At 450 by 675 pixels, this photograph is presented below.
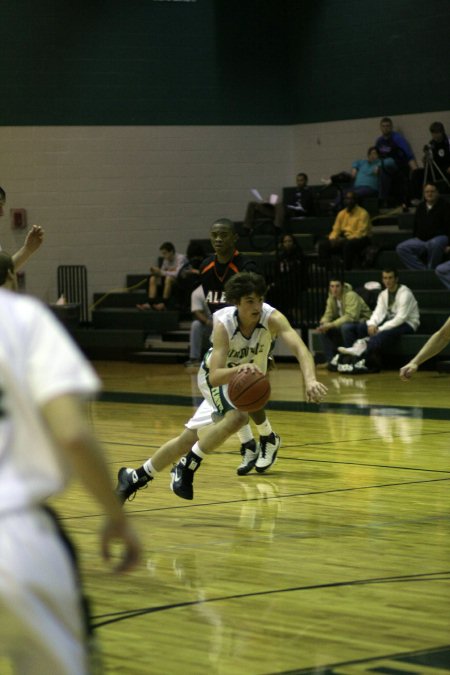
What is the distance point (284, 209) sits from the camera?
20.2 meters

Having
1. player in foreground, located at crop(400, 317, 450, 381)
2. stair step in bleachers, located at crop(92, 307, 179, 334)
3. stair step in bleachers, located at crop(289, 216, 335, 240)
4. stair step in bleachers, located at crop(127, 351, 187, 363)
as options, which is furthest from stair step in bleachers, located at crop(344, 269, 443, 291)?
player in foreground, located at crop(400, 317, 450, 381)

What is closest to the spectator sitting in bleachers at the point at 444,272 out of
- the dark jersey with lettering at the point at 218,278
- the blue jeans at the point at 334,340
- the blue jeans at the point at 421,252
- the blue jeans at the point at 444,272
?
the blue jeans at the point at 444,272

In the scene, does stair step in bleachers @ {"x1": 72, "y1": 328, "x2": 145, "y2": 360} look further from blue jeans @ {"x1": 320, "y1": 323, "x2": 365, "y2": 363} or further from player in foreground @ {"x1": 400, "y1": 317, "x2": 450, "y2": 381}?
player in foreground @ {"x1": 400, "y1": 317, "x2": 450, "y2": 381}

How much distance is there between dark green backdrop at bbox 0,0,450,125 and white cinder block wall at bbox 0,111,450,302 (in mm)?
243

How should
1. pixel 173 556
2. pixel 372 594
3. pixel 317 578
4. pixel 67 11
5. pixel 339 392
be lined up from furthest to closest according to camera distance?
pixel 67 11
pixel 339 392
pixel 173 556
pixel 317 578
pixel 372 594

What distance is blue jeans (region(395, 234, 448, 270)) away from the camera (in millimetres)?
16641

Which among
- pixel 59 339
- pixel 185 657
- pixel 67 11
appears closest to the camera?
pixel 59 339

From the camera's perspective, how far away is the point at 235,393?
7133 mm

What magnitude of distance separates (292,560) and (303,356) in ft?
5.13

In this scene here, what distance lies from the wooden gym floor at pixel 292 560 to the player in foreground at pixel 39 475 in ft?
5.77

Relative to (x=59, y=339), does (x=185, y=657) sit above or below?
below

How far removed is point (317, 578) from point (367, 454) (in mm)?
3780

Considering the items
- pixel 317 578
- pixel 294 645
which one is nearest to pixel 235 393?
pixel 317 578

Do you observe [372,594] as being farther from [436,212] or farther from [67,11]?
[67,11]
